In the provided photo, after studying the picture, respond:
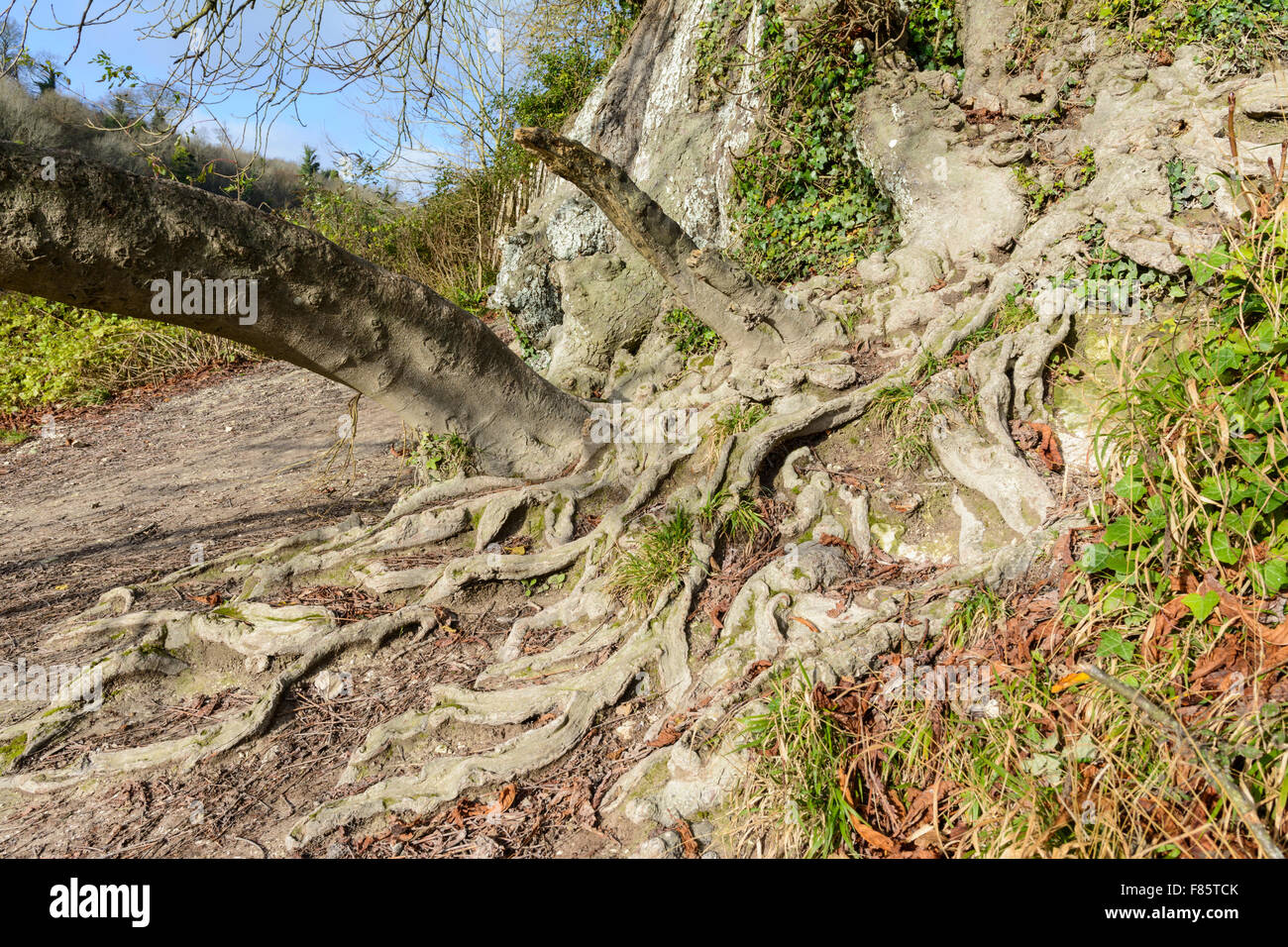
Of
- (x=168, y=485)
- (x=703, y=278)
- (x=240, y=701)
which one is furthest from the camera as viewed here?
(x=168, y=485)

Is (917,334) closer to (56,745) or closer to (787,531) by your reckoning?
(787,531)

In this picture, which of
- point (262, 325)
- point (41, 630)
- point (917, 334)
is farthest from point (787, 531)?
point (41, 630)

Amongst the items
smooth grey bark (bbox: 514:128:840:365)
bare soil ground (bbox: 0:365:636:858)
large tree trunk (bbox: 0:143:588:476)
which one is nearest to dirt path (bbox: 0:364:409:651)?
bare soil ground (bbox: 0:365:636:858)

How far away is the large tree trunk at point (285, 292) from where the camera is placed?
2908 millimetres

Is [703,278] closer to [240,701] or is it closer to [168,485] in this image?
[240,701]

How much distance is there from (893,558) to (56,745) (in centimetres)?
410

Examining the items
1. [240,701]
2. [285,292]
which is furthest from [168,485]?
[285,292]

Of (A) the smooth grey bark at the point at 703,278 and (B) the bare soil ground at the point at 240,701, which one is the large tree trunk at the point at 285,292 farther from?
(B) the bare soil ground at the point at 240,701

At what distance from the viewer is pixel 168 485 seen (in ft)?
22.8

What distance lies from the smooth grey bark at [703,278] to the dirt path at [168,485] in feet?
9.60

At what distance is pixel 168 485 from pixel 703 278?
545 centimetres

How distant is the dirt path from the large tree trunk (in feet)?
5.89


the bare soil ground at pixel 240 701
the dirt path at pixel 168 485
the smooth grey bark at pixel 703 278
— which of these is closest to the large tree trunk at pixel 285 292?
the smooth grey bark at pixel 703 278
